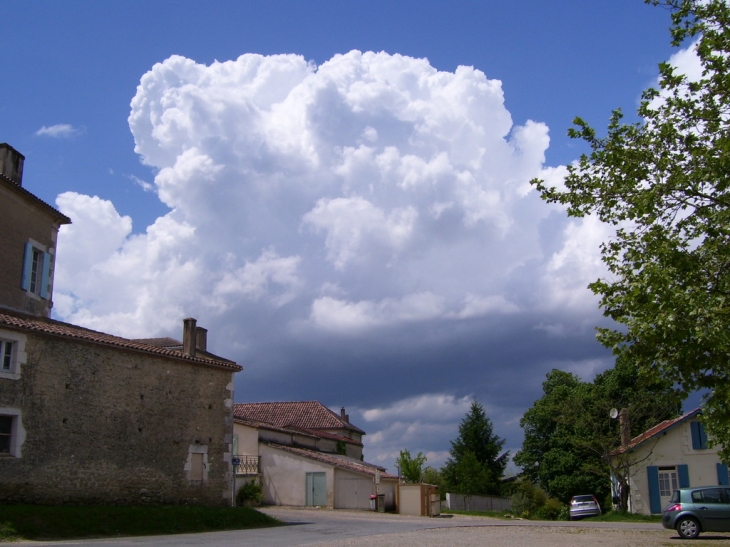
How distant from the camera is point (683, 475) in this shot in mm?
33719

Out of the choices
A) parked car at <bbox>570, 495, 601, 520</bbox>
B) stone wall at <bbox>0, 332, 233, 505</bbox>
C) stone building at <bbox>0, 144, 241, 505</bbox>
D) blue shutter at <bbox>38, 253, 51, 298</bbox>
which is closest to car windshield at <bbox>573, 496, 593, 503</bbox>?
parked car at <bbox>570, 495, 601, 520</bbox>

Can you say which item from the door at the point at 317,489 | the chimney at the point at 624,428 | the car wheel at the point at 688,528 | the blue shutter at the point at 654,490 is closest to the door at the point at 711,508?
the car wheel at the point at 688,528

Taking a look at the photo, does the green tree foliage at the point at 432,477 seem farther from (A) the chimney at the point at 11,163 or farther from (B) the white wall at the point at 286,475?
(A) the chimney at the point at 11,163

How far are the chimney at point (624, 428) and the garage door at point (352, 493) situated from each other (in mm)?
13199

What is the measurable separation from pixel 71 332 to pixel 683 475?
2853cm

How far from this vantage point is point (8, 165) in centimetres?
2406

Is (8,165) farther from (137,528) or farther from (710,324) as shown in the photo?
(710,324)

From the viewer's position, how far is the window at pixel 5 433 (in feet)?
61.6

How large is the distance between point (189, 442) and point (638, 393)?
30787 millimetres

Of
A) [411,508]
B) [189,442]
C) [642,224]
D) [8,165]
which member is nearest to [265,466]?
[411,508]

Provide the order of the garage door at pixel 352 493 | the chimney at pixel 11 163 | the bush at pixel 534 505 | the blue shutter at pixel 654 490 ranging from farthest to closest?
the bush at pixel 534 505 → the garage door at pixel 352 493 → the blue shutter at pixel 654 490 → the chimney at pixel 11 163

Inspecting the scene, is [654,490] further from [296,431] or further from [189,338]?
[189,338]

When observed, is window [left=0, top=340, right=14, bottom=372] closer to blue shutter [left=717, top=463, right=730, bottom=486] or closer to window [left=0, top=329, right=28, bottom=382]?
window [left=0, top=329, right=28, bottom=382]

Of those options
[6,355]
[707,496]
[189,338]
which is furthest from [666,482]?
[6,355]
